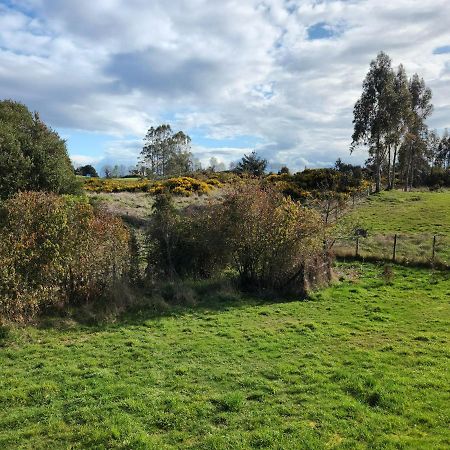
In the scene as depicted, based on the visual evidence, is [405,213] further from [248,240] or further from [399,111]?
[248,240]

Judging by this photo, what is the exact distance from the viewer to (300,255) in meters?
17.0

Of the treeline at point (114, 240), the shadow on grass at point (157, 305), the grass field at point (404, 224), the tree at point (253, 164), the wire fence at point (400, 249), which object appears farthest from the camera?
the tree at point (253, 164)

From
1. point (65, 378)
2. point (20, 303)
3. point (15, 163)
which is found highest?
point (15, 163)

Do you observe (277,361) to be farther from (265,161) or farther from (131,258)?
(265,161)

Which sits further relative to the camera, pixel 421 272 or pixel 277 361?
pixel 421 272

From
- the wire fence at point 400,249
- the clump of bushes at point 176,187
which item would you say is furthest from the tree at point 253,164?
the wire fence at point 400,249

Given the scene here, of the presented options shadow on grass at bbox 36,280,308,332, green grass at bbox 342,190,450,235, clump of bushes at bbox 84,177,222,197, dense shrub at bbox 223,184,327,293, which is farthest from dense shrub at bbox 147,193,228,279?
clump of bushes at bbox 84,177,222,197

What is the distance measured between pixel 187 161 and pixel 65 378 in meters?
65.7

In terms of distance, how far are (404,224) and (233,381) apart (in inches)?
1036

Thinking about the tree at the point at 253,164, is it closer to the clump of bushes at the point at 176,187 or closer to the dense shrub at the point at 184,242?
the clump of bushes at the point at 176,187

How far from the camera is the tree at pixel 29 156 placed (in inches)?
799

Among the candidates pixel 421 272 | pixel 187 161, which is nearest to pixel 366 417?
pixel 421 272

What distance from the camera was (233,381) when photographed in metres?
8.83

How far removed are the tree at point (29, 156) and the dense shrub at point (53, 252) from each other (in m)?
7.47
